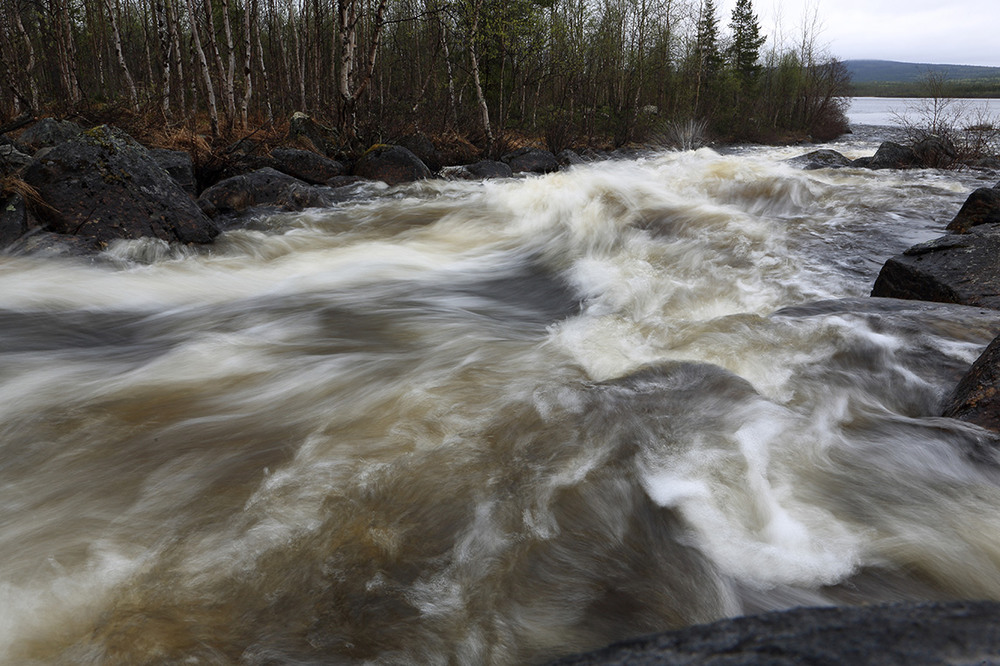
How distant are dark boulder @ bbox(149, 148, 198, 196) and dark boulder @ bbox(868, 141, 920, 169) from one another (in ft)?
48.5

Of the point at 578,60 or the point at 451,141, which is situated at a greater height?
the point at 578,60

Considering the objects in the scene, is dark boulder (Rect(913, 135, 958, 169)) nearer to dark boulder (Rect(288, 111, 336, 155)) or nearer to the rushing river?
the rushing river

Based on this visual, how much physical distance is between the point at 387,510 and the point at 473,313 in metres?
3.15

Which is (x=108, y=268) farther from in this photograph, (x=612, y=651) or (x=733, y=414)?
(x=612, y=651)

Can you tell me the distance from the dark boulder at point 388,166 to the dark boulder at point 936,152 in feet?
38.4

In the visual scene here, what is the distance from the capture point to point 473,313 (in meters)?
5.45

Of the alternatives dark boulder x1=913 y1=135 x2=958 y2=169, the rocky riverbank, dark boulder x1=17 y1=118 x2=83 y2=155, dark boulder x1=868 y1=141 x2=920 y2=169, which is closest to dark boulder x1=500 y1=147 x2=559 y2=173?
the rocky riverbank

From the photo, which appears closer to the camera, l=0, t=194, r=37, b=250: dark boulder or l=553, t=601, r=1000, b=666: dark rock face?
l=553, t=601, r=1000, b=666: dark rock face

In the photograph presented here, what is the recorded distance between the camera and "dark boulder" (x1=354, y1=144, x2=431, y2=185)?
11.6 metres

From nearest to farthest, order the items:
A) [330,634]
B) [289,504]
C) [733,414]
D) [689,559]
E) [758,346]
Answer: [330,634]
[689,559]
[289,504]
[733,414]
[758,346]

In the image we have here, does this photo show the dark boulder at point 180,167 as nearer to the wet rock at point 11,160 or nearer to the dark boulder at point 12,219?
the wet rock at point 11,160

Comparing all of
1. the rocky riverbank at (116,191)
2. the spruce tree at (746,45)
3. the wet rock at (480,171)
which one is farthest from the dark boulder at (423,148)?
the spruce tree at (746,45)

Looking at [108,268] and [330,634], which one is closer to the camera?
[330,634]

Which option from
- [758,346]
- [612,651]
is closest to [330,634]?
[612,651]
